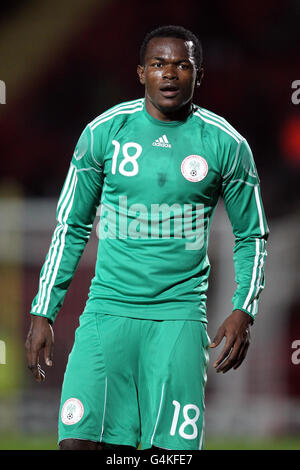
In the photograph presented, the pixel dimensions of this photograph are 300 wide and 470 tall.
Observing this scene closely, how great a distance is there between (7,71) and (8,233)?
3.90 m

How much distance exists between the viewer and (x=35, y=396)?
7.29 metres

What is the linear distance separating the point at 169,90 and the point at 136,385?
111 cm

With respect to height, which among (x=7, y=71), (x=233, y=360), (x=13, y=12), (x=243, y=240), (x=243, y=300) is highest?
(x=13, y=12)

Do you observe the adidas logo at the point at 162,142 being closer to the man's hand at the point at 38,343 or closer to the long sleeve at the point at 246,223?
the long sleeve at the point at 246,223

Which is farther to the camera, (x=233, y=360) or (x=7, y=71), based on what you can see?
(x=7, y=71)

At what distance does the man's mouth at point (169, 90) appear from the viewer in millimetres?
3309

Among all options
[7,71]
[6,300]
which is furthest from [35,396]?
[7,71]

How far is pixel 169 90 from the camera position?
332 cm

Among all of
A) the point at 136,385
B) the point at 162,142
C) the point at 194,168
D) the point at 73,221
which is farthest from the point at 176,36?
the point at 136,385

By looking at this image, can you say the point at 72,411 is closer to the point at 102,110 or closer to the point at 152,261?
the point at 152,261

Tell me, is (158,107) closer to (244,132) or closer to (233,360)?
(233,360)

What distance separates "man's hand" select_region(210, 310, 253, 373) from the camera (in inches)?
125

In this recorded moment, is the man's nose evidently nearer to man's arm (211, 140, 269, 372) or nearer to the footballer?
the footballer
